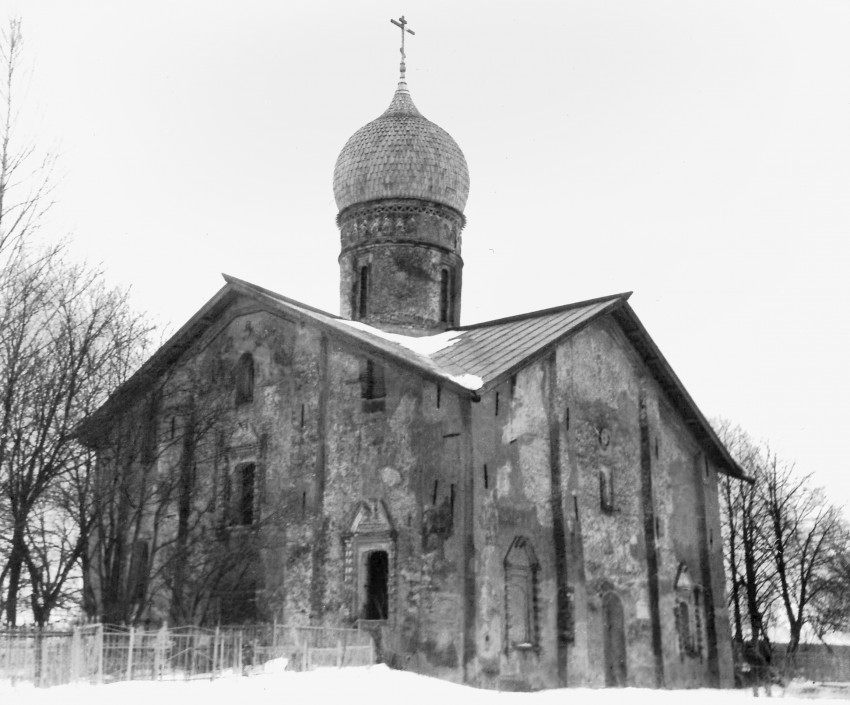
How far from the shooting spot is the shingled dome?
82.1 feet

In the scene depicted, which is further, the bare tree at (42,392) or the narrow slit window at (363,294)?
the narrow slit window at (363,294)

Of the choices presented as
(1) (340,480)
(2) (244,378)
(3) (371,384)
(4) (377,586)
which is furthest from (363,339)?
(4) (377,586)

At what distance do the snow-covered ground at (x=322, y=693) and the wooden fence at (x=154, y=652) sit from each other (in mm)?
329

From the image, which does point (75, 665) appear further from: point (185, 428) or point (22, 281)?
point (185, 428)

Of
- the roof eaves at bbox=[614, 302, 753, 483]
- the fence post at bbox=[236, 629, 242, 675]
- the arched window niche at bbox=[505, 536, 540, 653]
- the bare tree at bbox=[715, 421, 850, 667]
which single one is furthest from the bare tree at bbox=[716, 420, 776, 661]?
the fence post at bbox=[236, 629, 242, 675]

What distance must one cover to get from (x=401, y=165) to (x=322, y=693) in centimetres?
1375

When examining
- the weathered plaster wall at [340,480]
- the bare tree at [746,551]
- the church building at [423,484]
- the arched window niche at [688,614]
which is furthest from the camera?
the bare tree at [746,551]

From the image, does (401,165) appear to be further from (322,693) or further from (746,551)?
(746,551)

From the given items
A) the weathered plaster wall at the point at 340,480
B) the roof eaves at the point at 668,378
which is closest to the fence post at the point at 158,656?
the weathered plaster wall at the point at 340,480

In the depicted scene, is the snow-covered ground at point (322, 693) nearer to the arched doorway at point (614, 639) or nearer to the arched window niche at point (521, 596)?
the arched doorway at point (614, 639)

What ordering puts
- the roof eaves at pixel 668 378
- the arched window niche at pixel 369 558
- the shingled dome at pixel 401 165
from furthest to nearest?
the shingled dome at pixel 401 165 < the roof eaves at pixel 668 378 < the arched window niche at pixel 369 558

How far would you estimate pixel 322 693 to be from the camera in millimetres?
14328

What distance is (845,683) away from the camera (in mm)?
26328

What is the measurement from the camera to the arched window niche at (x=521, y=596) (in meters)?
18.0
